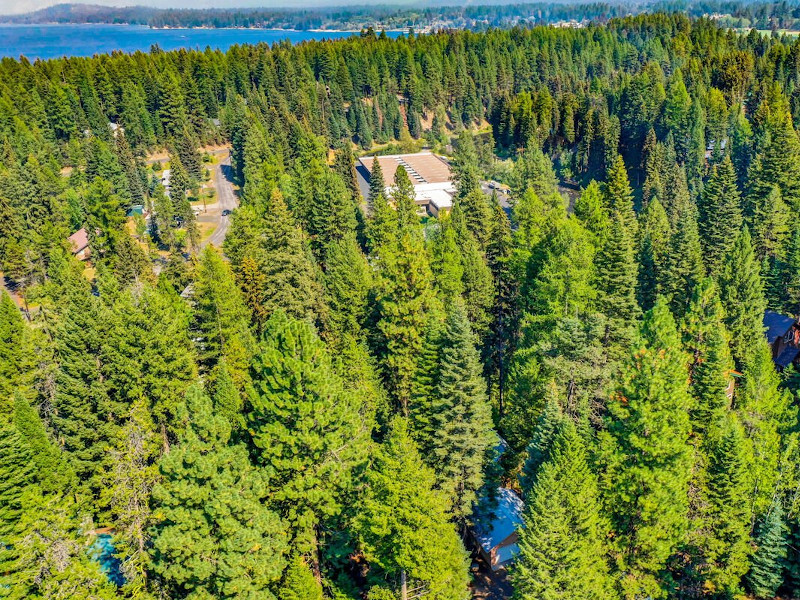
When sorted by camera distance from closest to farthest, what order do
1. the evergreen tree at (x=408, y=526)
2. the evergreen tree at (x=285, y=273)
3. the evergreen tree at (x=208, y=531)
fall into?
1. the evergreen tree at (x=208, y=531)
2. the evergreen tree at (x=408, y=526)
3. the evergreen tree at (x=285, y=273)

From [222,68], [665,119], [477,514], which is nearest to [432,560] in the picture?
[477,514]

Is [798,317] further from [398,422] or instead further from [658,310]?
[398,422]

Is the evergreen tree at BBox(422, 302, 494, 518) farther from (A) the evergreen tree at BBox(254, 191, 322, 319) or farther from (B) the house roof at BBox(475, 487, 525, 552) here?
(A) the evergreen tree at BBox(254, 191, 322, 319)

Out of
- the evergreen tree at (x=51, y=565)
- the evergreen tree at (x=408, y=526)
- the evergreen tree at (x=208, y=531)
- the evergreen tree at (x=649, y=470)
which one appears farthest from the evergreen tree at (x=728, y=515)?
the evergreen tree at (x=51, y=565)

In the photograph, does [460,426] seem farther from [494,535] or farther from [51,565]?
[51,565]

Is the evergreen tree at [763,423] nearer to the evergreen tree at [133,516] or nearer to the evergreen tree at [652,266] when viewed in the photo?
the evergreen tree at [652,266]

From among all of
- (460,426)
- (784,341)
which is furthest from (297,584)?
(784,341)
